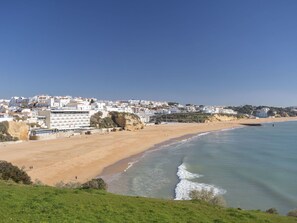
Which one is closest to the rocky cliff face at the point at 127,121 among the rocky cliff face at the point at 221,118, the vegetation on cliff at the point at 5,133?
the vegetation on cliff at the point at 5,133

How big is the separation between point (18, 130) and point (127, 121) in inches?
1366

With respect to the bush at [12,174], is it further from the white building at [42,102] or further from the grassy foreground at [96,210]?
the white building at [42,102]

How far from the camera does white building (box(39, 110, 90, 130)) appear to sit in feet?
226

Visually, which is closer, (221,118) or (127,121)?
(127,121)

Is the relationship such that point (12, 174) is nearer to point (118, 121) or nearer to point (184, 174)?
point (184, 174)

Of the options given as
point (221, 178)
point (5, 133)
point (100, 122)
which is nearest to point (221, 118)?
point (100, 122)

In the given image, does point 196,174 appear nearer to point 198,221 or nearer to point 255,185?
point 255,185

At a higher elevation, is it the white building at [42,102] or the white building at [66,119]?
the white building at [42,102]

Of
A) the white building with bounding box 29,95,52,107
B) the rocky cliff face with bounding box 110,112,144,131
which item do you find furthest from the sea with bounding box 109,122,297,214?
the white building with bounding box 29,95,52,107

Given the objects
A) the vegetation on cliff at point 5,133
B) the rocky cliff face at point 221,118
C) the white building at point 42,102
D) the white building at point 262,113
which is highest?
the white building at point 42,102

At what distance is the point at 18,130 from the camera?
182 ft

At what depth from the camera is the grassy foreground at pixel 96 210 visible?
8.47m

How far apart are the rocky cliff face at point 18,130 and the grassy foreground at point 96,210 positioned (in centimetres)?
A: 4615

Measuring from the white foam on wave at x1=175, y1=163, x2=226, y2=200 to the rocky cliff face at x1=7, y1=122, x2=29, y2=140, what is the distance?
3327cm
